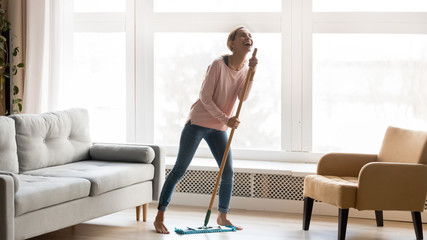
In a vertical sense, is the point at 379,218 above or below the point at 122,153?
below

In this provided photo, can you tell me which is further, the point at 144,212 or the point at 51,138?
the point at 144,212

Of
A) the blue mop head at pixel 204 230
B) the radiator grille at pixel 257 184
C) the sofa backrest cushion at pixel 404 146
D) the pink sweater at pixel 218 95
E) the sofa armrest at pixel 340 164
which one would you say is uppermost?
the pink sweater at pixel 218 95

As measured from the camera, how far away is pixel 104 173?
4.08m

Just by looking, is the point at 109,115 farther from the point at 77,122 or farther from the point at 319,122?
the point at 319,122

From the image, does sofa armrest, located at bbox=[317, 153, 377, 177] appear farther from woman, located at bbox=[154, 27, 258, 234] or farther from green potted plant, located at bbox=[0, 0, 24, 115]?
green potted plant, located at bbox=[0, 0, 24, 115]

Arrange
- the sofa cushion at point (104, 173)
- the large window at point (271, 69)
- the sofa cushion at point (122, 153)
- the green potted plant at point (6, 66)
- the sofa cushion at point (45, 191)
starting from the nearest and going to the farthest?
the sofa cushion at point (45, 191), the sofa cushion at point (104, 173), the sofa cushion at point (122, 153), the large window at point (271, 69), the green potted plant at point (6, 66)

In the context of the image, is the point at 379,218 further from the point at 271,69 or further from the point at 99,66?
the point at 99,66

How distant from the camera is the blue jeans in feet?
13.7

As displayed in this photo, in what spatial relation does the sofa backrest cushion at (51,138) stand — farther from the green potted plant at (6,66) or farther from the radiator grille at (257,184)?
the green potted plant at (6,66)

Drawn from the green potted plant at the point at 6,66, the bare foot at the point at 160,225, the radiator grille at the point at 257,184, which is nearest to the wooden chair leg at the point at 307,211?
the radiator grille at the point at 257,184

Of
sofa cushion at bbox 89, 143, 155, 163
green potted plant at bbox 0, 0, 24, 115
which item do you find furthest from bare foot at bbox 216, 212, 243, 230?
green potted plant at bbox 0, 0, 24, 115

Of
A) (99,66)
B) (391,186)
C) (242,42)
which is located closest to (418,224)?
(391,186)

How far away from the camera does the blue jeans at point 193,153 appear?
13.7 ft

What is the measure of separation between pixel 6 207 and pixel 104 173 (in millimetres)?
966
